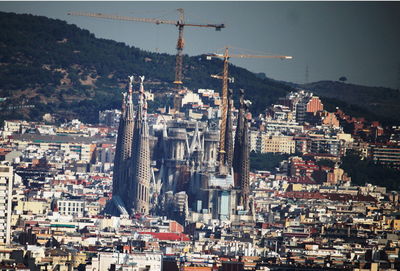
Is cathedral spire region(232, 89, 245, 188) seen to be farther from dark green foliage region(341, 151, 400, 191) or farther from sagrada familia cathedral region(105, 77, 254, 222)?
dark green foliage region(341, 151, 400, 191)

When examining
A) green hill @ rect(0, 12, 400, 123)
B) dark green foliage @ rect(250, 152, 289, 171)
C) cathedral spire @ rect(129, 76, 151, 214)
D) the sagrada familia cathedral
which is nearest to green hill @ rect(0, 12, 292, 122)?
green hill @ rect(0, 12, 400, 123)

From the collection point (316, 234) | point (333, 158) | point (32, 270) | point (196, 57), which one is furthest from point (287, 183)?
point (32, 270)

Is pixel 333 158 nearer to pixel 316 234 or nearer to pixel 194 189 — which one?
pixel 194 189

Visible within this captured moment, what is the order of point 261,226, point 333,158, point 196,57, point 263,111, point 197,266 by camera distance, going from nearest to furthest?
1. point 197,266
2. point 261,226
3. point 333,158
4. point 263,111
5. point 196,57

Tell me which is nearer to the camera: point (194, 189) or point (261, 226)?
point (261, 226)

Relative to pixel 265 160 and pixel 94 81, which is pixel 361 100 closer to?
pixel 94 81
